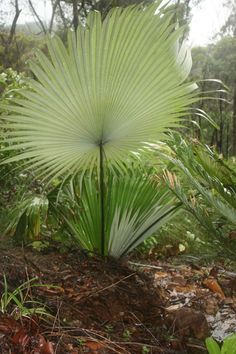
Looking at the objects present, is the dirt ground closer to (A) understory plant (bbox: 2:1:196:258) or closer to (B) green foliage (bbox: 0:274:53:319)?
(B) green foliage (bbox: 0:274:53:319)

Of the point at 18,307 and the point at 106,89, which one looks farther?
the point at 106,89

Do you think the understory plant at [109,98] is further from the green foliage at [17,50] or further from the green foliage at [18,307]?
the green foliage at [17,50]

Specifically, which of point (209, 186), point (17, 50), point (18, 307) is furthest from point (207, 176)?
point (17, 50)

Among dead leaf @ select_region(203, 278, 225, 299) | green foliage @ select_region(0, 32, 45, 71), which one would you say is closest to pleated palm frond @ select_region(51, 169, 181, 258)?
dead leaf @ select_region(203, 278, 225, 299)

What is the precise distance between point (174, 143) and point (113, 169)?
41cm

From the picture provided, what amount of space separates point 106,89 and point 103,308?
A: 990 millimetres

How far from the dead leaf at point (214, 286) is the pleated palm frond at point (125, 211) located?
530 millimetres

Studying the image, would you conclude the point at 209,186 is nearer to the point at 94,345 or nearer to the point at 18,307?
the point at 94,345

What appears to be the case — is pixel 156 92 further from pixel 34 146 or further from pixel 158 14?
pixel 34 146

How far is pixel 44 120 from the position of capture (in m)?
2.02

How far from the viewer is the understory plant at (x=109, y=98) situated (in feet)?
6.28

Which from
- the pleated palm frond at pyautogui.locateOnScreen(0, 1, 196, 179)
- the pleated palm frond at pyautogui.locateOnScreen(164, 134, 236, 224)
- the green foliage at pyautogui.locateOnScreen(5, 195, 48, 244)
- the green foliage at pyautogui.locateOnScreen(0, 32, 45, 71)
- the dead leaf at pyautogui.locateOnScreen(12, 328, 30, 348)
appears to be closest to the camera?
the dead leaf at pyautogui.locateOnScreen(12, 328, 30, 348)

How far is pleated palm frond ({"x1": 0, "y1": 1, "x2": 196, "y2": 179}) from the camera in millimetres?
1911

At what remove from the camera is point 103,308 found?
1884mm
